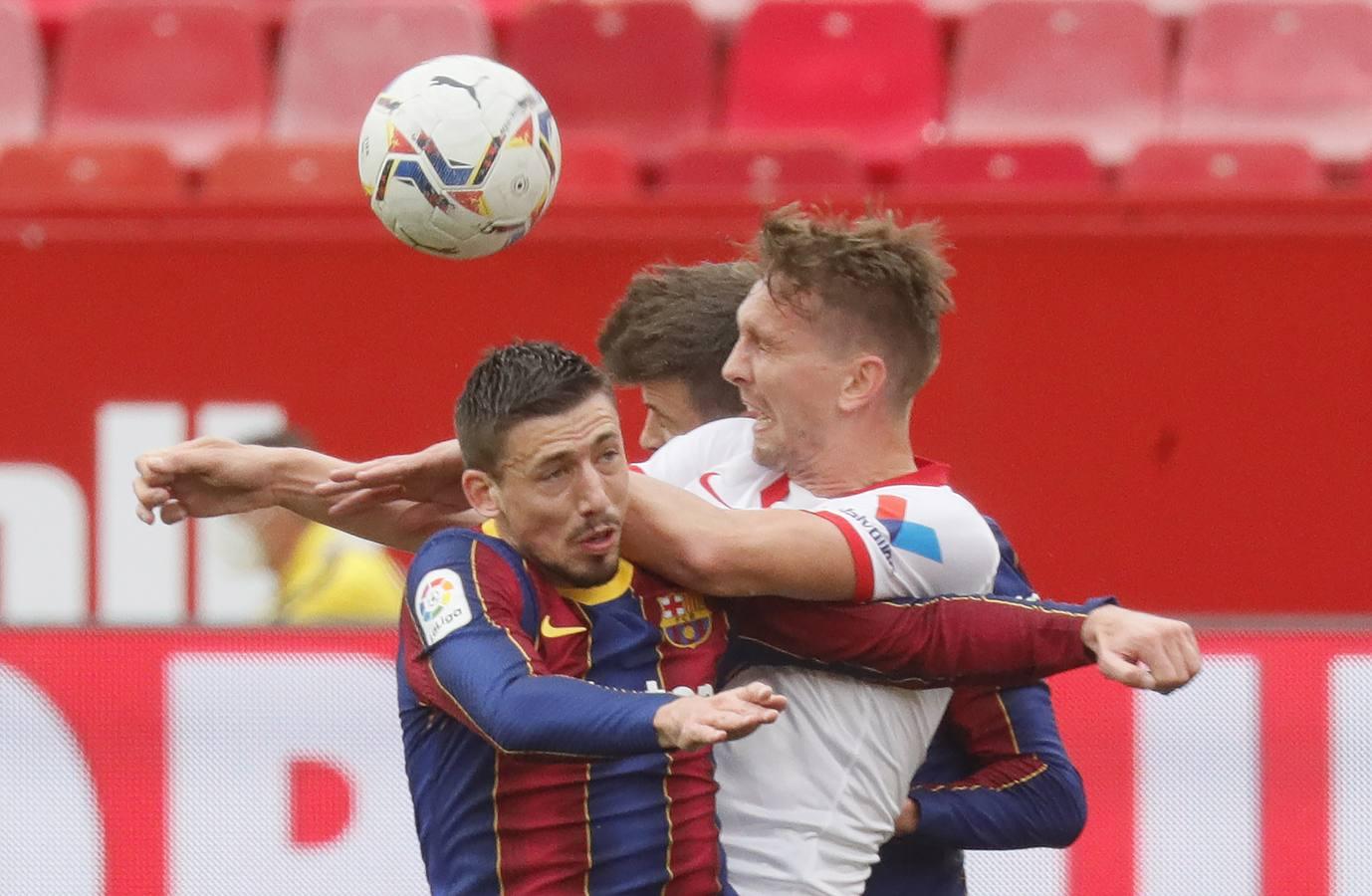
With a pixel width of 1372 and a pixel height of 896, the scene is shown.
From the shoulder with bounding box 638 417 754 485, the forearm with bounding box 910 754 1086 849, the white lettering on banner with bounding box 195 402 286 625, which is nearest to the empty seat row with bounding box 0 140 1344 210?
the white lettering on banner with bounding box 195 402 286 625

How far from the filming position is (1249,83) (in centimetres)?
800

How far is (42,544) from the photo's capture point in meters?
5.86

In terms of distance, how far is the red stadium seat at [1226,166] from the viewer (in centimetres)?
687

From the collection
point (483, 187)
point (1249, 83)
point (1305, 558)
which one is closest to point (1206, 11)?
point (1249, 83)

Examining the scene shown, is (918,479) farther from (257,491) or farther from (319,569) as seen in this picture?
(319,569)


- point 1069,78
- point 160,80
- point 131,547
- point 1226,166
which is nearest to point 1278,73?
point 1069,78

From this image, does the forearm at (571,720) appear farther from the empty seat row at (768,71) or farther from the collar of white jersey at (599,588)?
the empty seat row at (768,71)

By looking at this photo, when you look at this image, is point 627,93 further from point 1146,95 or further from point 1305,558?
point 1305,558

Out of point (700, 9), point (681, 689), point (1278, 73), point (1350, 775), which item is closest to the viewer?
point (681, 689)

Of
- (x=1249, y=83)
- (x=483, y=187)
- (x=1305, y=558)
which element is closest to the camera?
(x=483, y=187)

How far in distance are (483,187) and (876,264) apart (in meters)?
0.74

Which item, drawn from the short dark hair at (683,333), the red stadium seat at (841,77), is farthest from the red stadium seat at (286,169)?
the short dark hair at (683,333)

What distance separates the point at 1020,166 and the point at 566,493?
450 centimetres

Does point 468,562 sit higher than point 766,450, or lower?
lower
